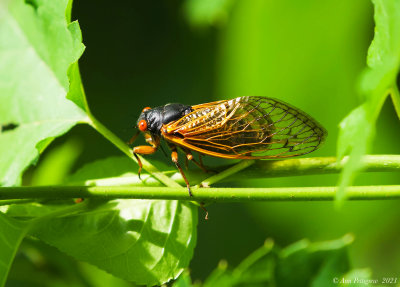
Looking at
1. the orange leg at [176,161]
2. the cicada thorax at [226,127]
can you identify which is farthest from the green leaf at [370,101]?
the cicada thorax at [226,127]

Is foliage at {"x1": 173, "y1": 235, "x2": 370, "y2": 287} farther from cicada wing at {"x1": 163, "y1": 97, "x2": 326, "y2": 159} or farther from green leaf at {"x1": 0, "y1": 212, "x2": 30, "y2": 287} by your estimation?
green leaf at {"x1": 0, "y1": 212, "x2": 30, "y2": 287}

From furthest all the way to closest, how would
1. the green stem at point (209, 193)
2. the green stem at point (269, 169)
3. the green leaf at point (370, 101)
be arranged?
the green stem at point (269, 169), the green stem at point (209, 193), the green leaf at point (370, 101)

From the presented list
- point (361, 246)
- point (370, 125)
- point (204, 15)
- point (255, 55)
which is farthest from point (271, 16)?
point (370, 125)

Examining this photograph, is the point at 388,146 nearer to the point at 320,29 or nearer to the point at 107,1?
the point at 320,29

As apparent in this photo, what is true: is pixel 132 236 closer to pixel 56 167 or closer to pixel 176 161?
pixel 176 161

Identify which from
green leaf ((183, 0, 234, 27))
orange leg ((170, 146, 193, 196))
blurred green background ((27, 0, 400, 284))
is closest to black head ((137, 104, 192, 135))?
orange leg ((170, 146, 193, 196))

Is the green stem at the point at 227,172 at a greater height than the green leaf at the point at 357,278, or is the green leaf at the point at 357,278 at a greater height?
the green stem at the point at 227,172

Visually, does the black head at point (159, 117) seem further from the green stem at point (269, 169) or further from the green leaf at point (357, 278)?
the green leaf at point (357, 278)
